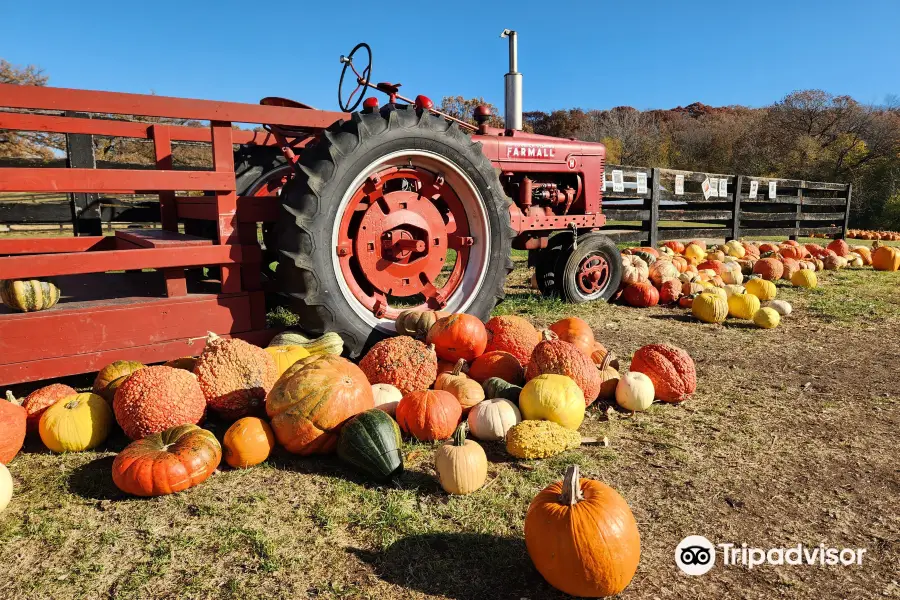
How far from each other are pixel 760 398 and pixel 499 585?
2503mm

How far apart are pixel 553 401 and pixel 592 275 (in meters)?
3.61

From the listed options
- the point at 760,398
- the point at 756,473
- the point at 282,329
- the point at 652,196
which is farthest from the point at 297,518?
the point at 652,196

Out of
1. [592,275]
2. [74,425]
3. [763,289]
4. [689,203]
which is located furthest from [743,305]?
[689,203]

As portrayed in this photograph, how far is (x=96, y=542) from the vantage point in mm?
2039

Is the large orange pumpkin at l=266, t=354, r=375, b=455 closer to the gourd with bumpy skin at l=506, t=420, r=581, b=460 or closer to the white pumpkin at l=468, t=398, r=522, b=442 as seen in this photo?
the white pumpkin at l=468, t=398, r=522, b=442

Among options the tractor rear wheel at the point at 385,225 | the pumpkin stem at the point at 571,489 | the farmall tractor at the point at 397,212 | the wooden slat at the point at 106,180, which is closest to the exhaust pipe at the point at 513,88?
the farmall tractor at the point at 397,212

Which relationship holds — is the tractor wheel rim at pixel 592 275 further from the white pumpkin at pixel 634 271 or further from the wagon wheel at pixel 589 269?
the white pumpkin at pixel 634 271

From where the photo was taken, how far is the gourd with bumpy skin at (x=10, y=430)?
8.36 ft

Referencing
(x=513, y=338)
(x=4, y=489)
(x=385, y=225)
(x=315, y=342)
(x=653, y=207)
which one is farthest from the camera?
(x=653, y=207)

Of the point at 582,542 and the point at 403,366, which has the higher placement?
the point at 403,366

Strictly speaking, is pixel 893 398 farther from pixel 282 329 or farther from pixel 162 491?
pixel 162 491

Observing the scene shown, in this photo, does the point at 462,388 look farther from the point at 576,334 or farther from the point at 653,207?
the point at 653,207

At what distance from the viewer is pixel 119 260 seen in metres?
3.15

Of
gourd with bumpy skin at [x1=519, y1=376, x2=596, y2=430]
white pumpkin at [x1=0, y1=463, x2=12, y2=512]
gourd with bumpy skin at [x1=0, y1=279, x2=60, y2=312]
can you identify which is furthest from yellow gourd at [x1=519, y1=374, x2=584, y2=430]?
gourd with bumpy skin at [x1=0, y1=279, x2=60, y2=312]
